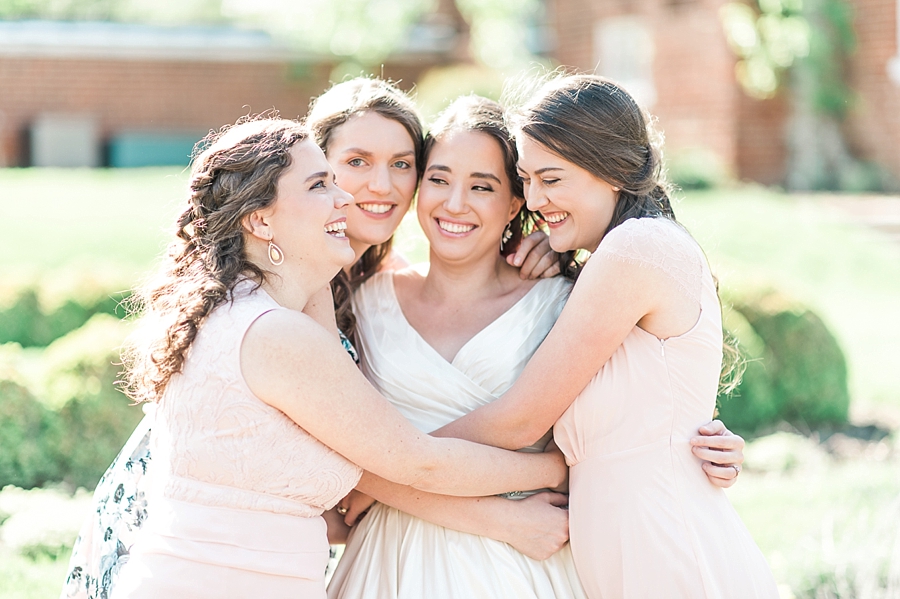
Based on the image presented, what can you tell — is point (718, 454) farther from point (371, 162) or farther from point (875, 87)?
point (875, 87)

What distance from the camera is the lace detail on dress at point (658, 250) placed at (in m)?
2.77

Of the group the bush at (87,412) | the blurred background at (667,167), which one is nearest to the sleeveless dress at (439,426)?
the blurred background at (667,167)

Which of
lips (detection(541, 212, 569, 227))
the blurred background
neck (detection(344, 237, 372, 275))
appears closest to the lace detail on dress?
lips (detection(541, 212, 569, 227))

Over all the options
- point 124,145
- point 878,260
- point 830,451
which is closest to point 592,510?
point 830,451

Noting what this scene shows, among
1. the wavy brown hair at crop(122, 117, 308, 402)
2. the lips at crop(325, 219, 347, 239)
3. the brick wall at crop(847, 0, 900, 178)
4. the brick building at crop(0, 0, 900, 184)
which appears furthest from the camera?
the brick building at crop(0, 0, 900, 184)

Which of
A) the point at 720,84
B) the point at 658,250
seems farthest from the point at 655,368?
the point at 720,84

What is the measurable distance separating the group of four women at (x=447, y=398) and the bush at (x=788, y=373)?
16.5ft

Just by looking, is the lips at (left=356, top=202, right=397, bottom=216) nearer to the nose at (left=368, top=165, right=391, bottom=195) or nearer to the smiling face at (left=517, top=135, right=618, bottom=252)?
the nose at (left=368, top=165, right=391, bottom=195)

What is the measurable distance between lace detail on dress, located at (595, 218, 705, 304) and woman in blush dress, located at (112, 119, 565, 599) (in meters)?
0.78

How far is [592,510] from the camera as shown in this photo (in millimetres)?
2920

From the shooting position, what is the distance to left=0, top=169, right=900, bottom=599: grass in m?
4.79

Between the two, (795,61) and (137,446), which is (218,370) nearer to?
(137,446)

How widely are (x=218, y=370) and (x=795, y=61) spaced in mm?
16251

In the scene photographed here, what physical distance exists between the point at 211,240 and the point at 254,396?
19.5 inches
